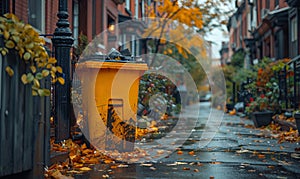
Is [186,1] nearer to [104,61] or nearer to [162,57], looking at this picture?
[162,57]

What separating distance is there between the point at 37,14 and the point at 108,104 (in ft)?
18.8

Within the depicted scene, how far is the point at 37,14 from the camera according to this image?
11.5 meters

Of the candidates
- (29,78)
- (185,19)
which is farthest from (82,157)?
(185,19)

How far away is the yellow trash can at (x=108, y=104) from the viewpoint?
21.4 ft

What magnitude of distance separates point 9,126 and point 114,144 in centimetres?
288

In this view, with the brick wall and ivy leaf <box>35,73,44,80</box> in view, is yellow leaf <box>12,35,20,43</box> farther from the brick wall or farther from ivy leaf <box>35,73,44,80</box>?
the brick wall

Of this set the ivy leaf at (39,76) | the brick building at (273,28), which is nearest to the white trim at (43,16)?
the ivy leaf at (39,76)

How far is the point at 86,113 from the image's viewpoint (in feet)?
21.7

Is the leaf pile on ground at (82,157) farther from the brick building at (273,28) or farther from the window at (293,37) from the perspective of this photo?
the window at (293,37)

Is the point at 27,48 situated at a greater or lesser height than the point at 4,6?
lesser

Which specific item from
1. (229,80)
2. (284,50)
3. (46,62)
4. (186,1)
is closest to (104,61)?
(46,62)

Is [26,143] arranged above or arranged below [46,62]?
below

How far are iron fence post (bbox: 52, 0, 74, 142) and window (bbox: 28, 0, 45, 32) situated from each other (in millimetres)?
5014

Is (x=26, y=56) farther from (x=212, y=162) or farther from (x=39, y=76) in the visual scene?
(x=212, y=162)
